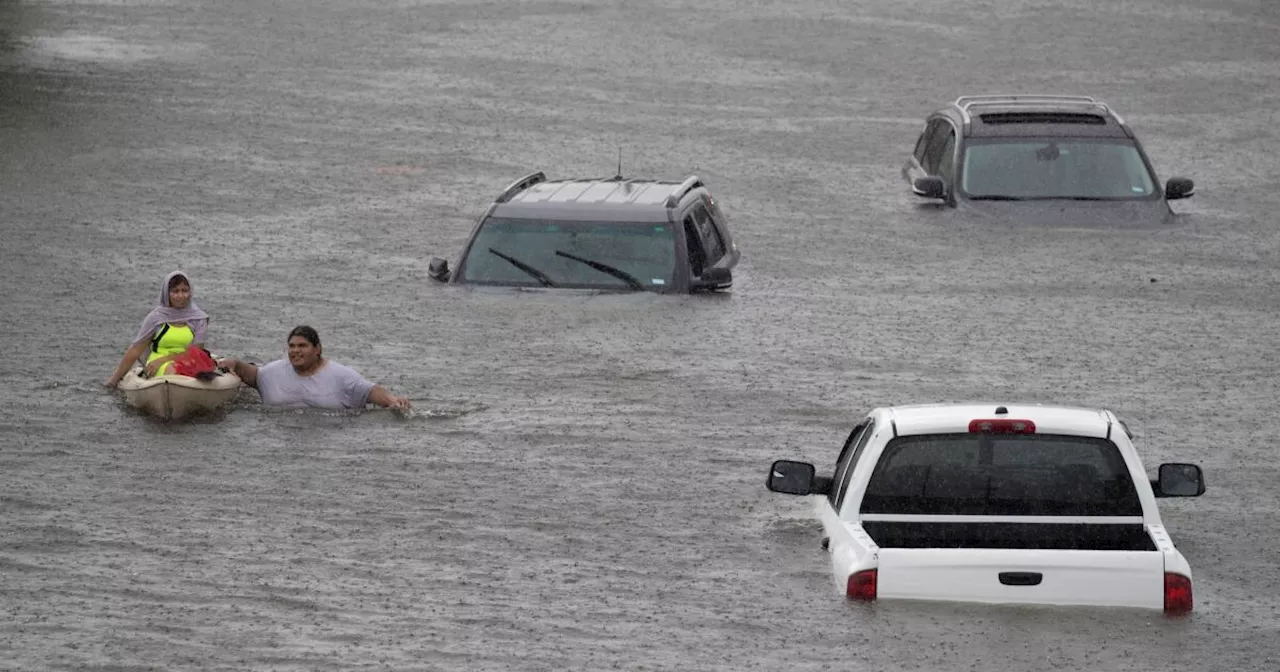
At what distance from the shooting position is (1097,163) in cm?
2572

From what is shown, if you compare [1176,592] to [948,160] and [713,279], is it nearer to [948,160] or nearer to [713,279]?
[713,279]

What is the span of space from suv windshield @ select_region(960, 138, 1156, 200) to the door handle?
1481 centimetres

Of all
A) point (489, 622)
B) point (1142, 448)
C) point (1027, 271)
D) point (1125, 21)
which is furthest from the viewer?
point (1125, 21)

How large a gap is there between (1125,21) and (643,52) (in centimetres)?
1010

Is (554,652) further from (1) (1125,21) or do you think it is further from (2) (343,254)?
(1) (1125,21)

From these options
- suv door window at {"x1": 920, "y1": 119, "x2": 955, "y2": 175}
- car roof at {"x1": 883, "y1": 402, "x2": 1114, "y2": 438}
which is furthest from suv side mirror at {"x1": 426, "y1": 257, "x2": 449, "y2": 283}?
car roof at {"x1": 883, "y1": 402, "x2": 1114, "y2": 438}

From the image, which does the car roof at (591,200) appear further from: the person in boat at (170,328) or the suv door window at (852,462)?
the suv door window at (852,462)

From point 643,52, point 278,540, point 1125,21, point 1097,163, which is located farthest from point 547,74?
point 278,540

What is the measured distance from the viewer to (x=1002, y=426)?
38.0ft

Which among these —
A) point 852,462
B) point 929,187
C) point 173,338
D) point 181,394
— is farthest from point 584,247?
point 852,462

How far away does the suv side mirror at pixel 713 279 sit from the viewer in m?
21.8

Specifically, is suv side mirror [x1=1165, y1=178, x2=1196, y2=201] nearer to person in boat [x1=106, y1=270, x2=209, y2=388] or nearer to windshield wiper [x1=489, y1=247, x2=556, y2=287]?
windshield wiper [x1=489, y1=247, x2=556, y2=287]

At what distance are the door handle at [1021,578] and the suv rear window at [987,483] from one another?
73 cm

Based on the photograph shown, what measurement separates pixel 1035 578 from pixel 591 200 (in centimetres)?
1108
